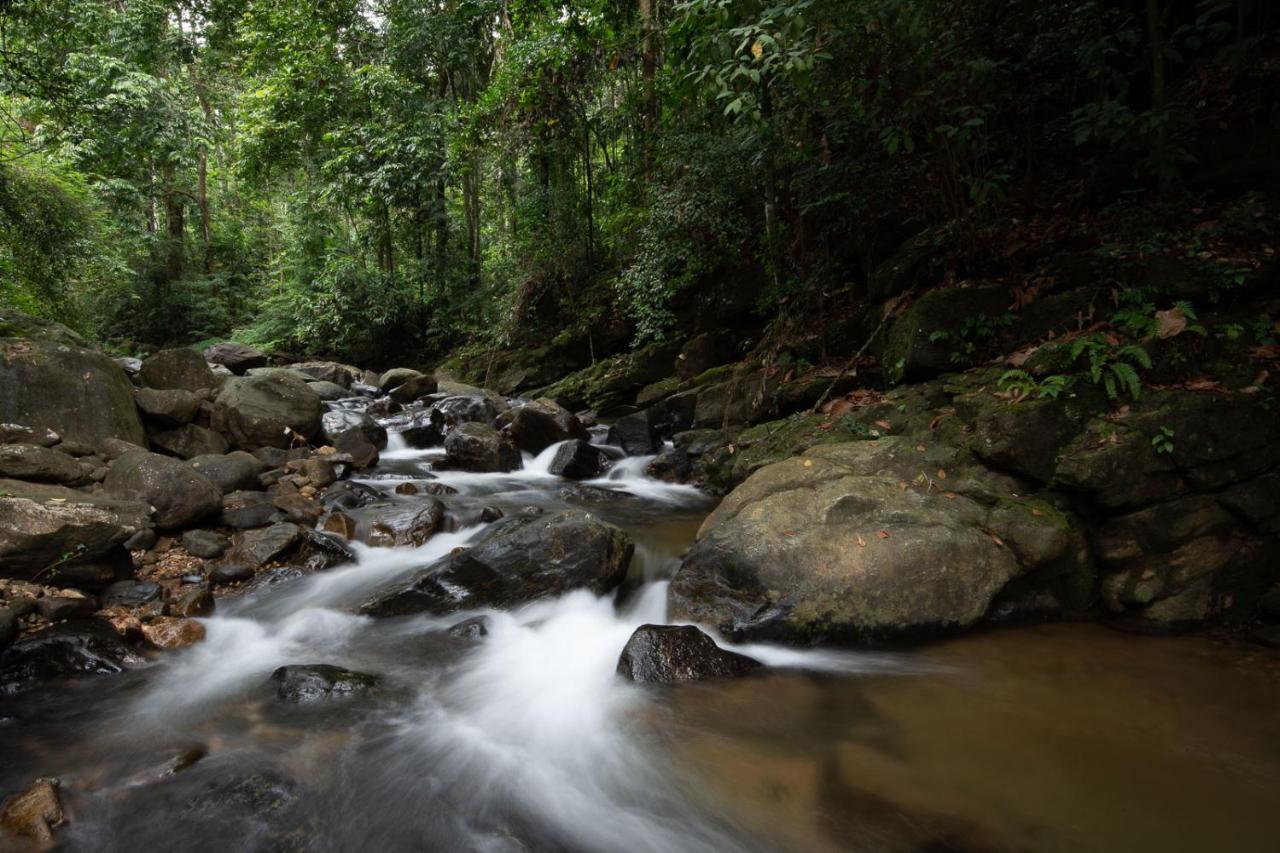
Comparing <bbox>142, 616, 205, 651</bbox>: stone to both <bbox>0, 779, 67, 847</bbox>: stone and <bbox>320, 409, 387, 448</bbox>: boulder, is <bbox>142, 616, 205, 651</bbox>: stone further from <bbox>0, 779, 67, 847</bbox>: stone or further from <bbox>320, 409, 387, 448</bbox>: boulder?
<bbox>320, 409, 387, 448</bbox>: boulder

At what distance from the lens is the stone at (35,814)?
2.66 meters

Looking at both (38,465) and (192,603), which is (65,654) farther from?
(38,465)

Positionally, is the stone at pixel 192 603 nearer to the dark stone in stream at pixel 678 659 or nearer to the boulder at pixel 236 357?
the dark stone in stream at pixel 678 659

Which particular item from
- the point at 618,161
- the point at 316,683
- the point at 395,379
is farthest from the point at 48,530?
the point at 618,161

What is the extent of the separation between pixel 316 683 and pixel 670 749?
2288 millimetres

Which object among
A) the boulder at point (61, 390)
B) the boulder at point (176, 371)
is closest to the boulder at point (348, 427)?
the boulder at point (176, 371)

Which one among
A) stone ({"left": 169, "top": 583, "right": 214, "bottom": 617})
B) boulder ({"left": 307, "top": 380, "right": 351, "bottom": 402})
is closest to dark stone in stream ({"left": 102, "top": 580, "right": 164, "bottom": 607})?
stone ({"left": 169, "top": 583, "right": 214, "bottom": 617})

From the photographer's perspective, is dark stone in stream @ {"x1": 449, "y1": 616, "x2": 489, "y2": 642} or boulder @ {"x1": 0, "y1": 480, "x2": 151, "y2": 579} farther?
dark stone in stream @ {"x1": 449, "y1": 616, "x2": 489, "y2": 642}

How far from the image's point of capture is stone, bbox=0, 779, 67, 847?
266 centimetres

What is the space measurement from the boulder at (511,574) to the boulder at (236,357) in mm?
13817

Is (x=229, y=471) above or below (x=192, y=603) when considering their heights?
above

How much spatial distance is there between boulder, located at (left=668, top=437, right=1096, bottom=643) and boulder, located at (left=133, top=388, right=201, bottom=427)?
6828mm

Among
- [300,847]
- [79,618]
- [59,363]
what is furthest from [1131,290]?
[59,363]

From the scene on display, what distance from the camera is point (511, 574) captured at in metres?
5.19
